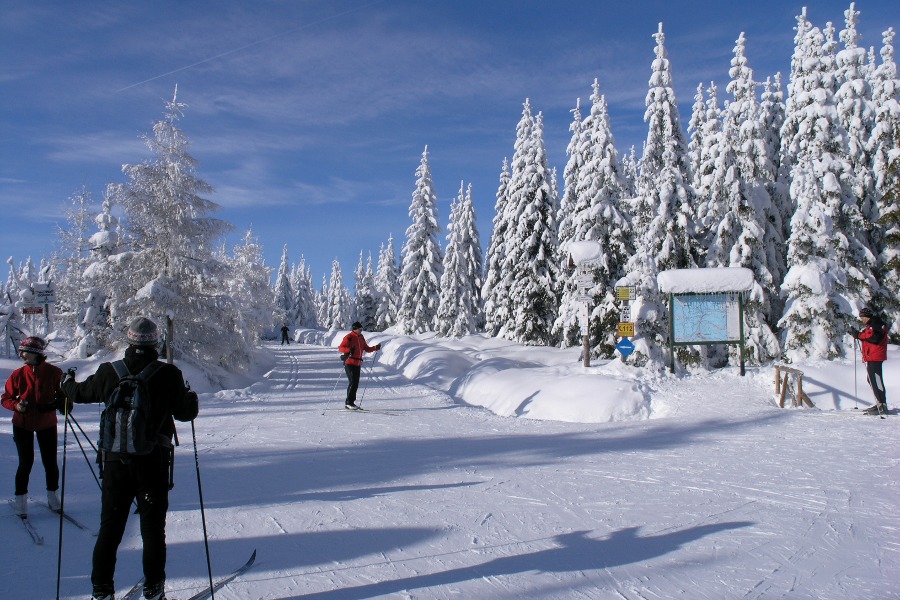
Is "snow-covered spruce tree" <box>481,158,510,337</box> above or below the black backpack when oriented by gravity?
above

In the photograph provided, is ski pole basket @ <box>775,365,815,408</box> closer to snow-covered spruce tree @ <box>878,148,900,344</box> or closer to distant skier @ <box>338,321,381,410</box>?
distant skier @ <box>338,321,381,410</box>

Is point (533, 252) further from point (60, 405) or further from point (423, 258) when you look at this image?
point (60, 405)

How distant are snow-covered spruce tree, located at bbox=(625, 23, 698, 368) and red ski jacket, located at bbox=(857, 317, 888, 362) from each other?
7735 mm

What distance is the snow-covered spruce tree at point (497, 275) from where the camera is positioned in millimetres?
37000

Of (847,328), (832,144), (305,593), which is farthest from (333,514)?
(832,144)

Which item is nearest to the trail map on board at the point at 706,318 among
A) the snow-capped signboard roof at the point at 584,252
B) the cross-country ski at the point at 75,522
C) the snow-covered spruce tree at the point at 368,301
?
the snow-capped signboard roof at the point at 584,252

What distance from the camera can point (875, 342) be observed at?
36.3 ft

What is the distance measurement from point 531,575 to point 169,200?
1858cm

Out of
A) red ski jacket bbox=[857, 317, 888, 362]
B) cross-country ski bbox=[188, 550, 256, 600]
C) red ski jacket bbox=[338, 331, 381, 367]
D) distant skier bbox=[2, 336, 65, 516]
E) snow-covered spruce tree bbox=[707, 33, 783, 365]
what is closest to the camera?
cross-country ski bbox=[188, 550, 256, 600]

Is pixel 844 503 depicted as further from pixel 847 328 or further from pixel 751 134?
pixel 751 134

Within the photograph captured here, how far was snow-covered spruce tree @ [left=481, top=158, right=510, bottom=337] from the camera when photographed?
121 ft

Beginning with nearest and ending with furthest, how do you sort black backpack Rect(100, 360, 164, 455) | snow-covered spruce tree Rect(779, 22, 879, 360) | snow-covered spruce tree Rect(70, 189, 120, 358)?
black backpack Rect(100, 360, 164, 455) → snow-covered spruce tree Rect(779, 22, 879, 360) → snow-covered spruce tree Rect(70, 189, 120, 358)

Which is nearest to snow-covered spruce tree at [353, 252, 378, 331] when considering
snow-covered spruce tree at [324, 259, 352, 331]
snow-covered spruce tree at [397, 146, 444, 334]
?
snow-covered spruce tree at [324, 259, 352, 331]

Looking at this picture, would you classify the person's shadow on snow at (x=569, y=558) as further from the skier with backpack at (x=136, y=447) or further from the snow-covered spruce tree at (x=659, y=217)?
the snow-covered spruce tree at (x=659, y=217)
